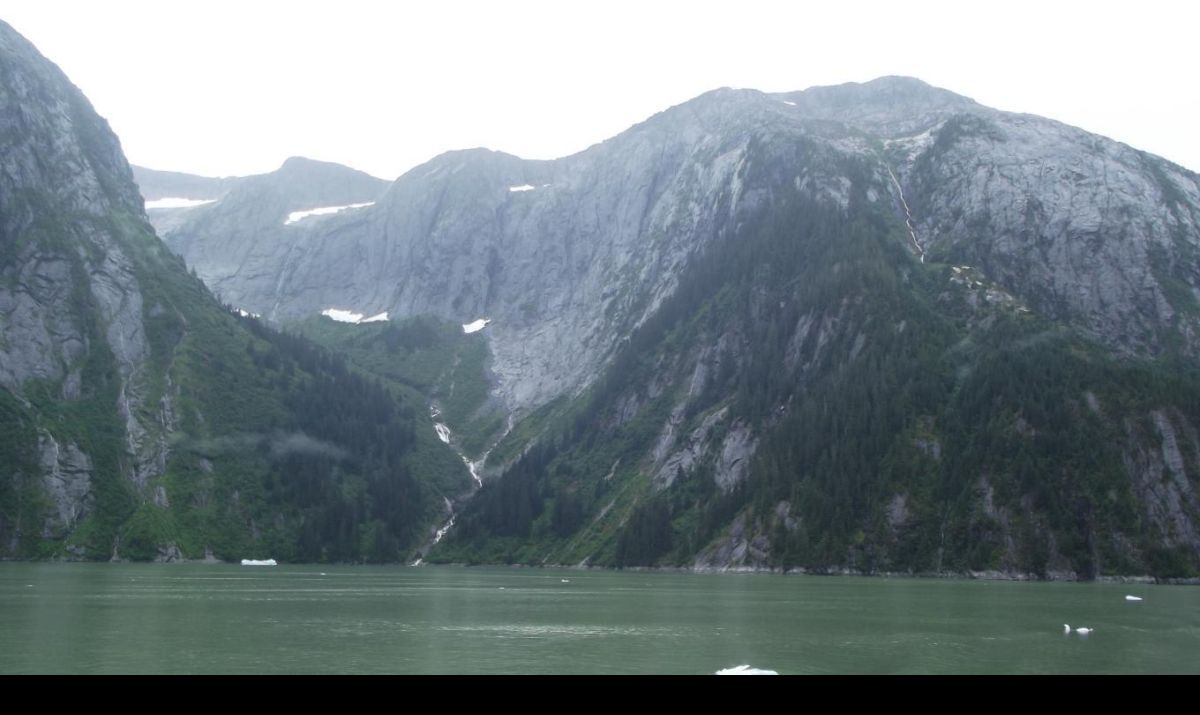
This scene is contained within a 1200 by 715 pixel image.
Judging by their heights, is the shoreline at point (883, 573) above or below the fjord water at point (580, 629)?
below

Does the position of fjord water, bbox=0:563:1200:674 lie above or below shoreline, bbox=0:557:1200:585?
above

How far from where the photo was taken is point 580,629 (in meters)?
66.1

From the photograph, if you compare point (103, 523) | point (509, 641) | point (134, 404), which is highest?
point (509, 641)

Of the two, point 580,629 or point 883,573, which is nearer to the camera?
point 580,629

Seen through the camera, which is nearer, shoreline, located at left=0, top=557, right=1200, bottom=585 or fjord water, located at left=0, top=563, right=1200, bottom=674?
fjord water, located at left=0, top=563, right=1200, bottom=674

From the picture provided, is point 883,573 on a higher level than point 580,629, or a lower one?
lower

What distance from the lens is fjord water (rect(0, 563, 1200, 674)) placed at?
159 feet

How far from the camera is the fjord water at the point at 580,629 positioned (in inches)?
1911

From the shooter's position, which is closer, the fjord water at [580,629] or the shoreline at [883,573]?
the fjord water at [580,629]

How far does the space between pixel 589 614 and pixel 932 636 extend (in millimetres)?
27236
